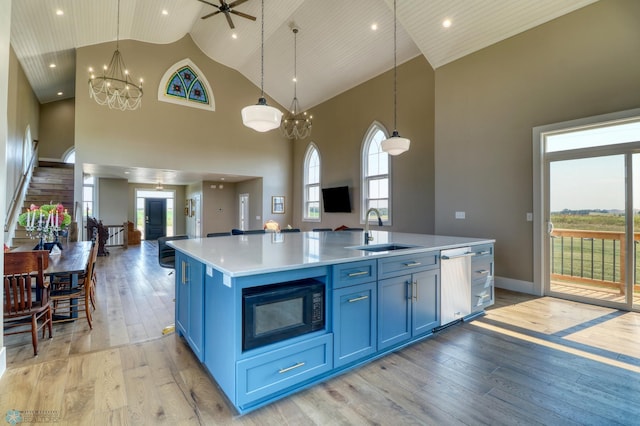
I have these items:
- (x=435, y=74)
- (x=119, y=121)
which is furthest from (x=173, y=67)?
(x=435, y=74)

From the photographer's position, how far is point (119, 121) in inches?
276

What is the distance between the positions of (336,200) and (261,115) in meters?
5.13

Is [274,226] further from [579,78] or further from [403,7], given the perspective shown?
[579,78]

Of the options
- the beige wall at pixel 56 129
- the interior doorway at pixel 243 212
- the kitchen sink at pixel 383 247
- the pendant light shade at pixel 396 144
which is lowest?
the kitchen sink at pixel 383 247

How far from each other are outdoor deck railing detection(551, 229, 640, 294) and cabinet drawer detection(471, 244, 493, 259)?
148cm

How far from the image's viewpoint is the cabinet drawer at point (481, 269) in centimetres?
320

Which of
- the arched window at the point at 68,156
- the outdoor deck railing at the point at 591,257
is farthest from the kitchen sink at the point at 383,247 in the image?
the arched window at the point at 68,156

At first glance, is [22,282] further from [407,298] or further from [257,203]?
[257,203]

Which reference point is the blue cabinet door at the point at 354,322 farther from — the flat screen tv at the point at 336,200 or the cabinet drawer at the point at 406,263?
the flat screen tv at the point at 336,200

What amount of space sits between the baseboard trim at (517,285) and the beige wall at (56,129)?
1233cm

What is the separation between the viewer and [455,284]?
9.68 feet

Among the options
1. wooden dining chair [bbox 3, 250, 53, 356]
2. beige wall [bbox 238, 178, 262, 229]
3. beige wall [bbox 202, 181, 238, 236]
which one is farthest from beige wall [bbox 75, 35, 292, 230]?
wooden dining chair [bbox 3, 250, 53, 356]

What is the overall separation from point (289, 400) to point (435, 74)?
5517 millimetres

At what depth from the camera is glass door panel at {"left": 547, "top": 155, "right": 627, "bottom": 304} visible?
3662mm
